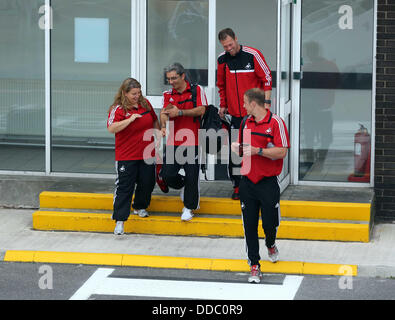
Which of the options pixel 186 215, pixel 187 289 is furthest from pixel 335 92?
pixel 187 289

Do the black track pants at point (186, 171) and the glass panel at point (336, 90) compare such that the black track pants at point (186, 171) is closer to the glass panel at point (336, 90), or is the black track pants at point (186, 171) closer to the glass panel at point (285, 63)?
the glass panel at point (285, 63)

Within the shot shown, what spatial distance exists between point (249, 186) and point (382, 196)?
297cm

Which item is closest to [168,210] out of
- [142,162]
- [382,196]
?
[142,162]

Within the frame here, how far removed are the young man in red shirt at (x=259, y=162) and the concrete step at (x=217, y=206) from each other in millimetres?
1691

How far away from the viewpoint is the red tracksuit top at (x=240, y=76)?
406 inches

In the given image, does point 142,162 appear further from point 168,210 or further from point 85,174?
point 85,174

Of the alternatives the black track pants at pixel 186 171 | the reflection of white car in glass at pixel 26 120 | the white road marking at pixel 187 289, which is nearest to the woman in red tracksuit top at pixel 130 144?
the black track pants at pixel 186 171

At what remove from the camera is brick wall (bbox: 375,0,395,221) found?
10930 mm

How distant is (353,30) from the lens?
11.3 meters

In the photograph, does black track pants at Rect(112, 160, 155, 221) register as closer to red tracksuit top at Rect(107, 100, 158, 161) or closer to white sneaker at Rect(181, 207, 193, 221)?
red tracksuit top at Rect(107, 100, 158, 161)

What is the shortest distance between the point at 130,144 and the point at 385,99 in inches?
123

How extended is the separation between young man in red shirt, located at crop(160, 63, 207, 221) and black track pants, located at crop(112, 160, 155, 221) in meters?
0.19

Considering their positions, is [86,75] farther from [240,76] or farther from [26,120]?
[240,76]
